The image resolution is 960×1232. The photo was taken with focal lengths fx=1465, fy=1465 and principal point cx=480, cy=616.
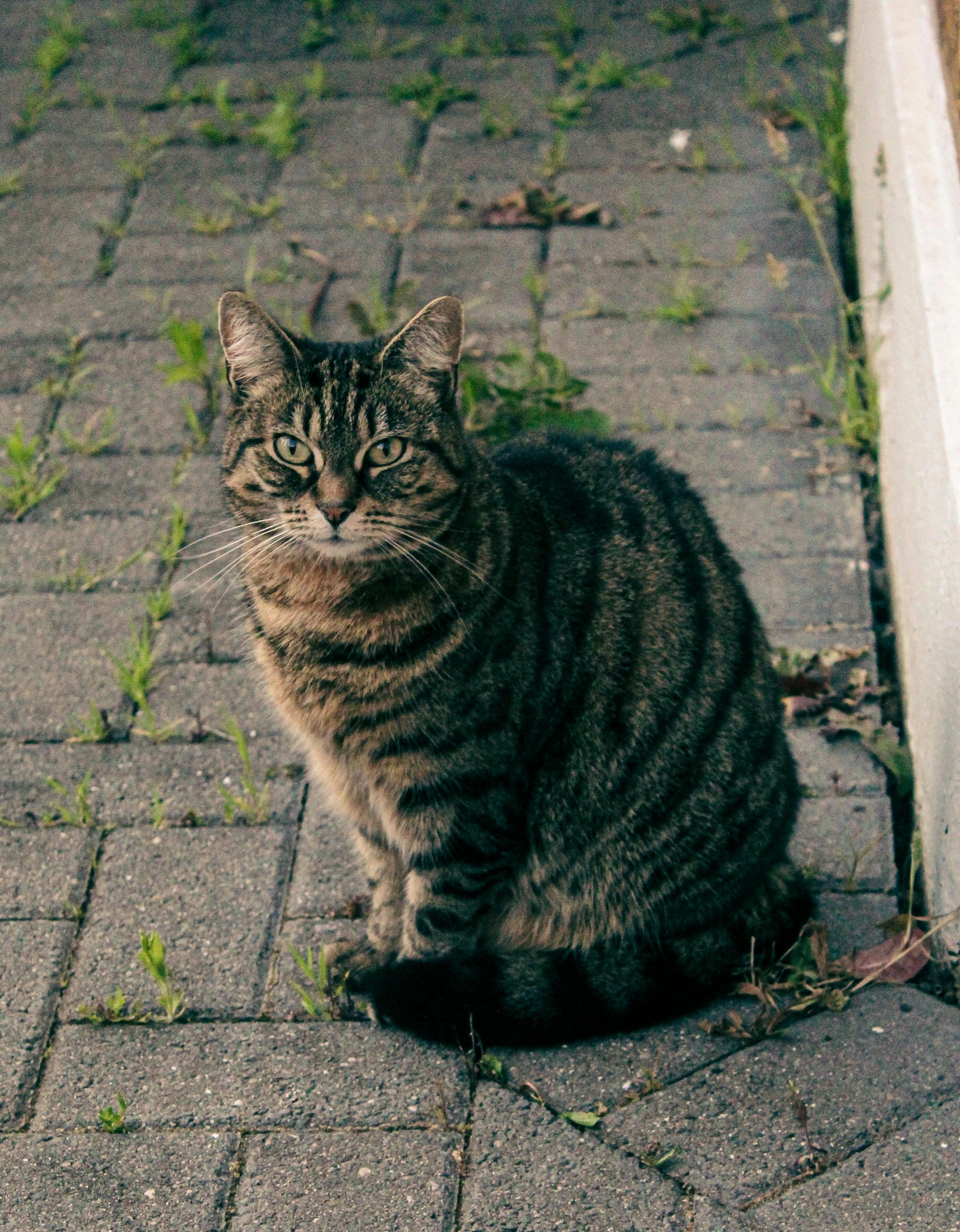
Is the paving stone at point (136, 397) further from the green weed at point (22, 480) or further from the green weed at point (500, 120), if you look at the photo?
the green weed at point (500, 120)

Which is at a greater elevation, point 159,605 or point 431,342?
point 431,342

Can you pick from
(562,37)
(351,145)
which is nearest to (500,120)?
(351,145)

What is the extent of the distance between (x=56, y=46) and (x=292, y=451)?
13.0 ft

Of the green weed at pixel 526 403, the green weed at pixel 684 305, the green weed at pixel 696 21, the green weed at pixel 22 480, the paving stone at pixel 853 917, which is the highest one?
the green weed at pixel 696 21

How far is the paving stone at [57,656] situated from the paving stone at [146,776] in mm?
94

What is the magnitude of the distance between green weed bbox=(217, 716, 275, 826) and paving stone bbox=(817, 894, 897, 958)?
116 cm

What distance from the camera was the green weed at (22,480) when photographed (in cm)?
390

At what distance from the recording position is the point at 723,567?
9.25 feet

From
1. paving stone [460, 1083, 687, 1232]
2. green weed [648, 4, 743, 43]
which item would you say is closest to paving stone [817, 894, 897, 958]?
paving stone [460, 1083, 687, 1232]

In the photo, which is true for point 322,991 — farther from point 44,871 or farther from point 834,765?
point 834,765

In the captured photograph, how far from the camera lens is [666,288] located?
4.55 m

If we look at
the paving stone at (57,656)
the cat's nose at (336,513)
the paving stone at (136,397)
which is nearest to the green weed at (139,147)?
the paving stone at (136,397)

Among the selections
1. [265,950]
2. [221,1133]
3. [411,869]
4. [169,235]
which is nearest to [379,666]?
[411,869]

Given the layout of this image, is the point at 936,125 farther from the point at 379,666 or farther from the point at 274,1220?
the point at 274,1220
